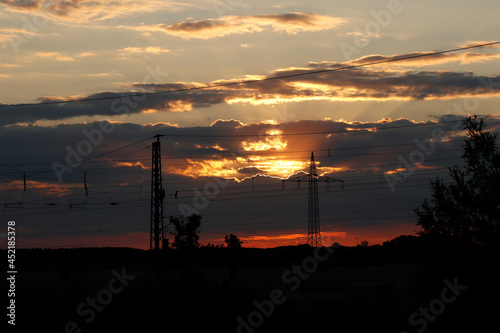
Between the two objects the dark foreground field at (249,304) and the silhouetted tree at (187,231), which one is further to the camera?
the silhouetted tree at (187,231)

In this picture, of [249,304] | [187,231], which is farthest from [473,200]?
[187,231]

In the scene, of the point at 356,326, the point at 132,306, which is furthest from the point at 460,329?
the point at 132,306

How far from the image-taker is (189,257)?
392 ft

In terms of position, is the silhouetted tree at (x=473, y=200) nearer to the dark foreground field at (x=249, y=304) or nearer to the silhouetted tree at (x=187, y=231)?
the dark foreground field at (x=249, y=304)

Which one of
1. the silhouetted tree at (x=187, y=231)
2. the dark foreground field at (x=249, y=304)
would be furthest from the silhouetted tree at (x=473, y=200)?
the silhouetted tree at (x=187, y=231)

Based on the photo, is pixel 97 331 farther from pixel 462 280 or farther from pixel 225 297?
pixel 462 280

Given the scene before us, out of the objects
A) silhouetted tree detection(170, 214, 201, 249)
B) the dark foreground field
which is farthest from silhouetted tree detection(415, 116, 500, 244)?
silhouetted tree detection(170, 214, 201, 249)

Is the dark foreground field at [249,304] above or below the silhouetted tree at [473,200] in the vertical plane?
below

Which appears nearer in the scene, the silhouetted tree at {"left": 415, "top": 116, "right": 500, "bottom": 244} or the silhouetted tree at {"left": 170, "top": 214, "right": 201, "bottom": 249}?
the silhouetted tree at {"left": 415, "top": 116, "right": 500, "bottom": 244}

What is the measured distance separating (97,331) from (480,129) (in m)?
22.7

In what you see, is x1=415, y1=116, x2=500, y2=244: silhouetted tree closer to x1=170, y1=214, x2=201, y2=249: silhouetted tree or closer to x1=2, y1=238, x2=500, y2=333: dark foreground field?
x1=2, y1=238, x2=500, y2=333: dark foreground field

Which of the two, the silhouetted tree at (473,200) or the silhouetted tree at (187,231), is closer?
the silhouetted tree at (473,200)

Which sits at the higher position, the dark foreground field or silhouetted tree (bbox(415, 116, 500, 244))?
silhouetted tree (bbox(415, 116, 500, 244))

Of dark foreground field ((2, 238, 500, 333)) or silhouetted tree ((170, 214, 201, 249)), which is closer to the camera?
dark foreground field ((2, 238, 500, 333))
